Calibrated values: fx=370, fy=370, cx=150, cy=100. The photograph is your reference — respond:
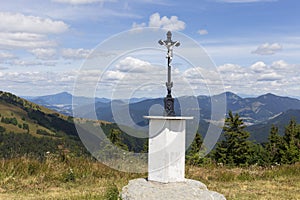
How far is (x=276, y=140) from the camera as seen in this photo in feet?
182

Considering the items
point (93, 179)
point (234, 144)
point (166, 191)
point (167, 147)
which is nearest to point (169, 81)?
point (167, 147)

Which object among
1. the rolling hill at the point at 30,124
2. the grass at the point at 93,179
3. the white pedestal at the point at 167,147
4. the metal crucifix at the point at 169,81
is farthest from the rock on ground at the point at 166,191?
the rolling hill at the point at 30,124

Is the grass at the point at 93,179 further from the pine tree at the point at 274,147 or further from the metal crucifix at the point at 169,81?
the pine tree at the point at 274,147

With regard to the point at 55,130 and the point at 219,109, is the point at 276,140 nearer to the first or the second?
the point at 219,109

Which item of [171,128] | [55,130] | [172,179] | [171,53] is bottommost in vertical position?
[55,130]

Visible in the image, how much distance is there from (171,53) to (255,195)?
4409 mm

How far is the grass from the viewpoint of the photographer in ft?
30.5

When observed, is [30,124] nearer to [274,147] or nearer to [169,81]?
[274,147]

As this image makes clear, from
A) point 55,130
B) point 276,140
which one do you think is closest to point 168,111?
point 276,140

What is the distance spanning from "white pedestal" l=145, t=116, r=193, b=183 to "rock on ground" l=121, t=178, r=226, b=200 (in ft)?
0.62

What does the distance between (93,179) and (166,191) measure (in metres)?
4.02

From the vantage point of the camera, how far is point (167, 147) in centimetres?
757

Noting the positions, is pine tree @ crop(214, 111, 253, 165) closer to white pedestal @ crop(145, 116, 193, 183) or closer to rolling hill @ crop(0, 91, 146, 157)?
white pedestal @ crop(145, 116, 193, 183)

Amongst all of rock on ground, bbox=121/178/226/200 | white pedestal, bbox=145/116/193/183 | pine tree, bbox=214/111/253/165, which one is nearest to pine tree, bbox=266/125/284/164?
pine tree, bbox=214/111/253/165
